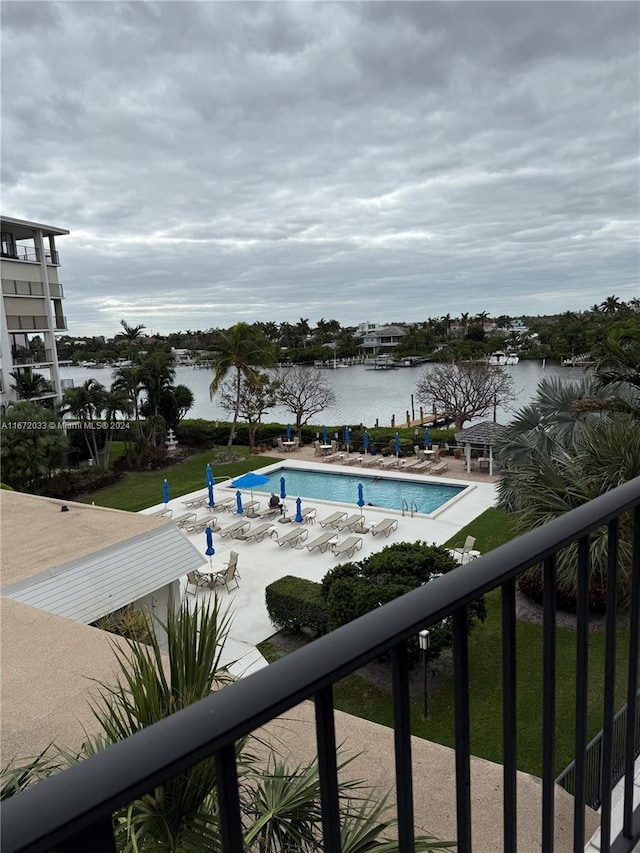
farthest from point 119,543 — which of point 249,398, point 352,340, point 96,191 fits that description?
point 352,340

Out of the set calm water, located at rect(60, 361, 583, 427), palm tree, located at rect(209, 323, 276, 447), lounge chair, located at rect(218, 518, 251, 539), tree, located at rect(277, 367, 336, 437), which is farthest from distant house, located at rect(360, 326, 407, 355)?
lounge chair, located at rect(218, 518, 251, 539)

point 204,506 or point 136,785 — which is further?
point 204,506

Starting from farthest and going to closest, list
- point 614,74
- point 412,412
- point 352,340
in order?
point 352,340
point 412,412
point 614,74

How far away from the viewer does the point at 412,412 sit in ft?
152

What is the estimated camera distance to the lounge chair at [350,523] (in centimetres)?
1967

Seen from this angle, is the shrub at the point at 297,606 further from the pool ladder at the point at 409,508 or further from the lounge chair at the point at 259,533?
the pool ladder at the point at 409,508

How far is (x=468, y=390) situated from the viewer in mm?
37000

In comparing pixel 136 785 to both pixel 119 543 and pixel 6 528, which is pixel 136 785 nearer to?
pixel 119 543

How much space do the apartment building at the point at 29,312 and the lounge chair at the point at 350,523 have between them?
20.9 metres

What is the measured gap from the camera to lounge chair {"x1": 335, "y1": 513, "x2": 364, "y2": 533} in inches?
774

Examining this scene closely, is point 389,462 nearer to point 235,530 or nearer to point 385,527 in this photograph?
point 385,527

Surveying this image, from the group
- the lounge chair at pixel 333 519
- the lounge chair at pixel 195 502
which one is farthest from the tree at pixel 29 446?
the lounge chair at pixel 333 519

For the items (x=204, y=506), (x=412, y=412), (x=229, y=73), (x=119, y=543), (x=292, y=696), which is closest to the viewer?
(x=292, y=696)

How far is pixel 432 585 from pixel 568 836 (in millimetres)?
4972
